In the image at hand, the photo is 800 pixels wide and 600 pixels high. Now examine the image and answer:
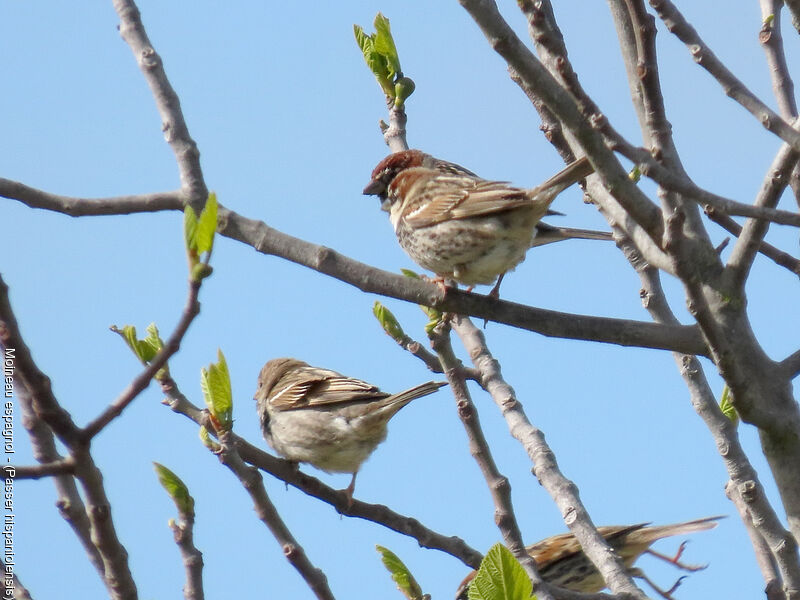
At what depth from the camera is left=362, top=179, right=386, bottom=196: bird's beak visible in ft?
22.5

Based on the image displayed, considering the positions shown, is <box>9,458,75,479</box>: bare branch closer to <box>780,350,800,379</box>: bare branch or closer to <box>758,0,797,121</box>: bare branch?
<box>780,350,800,379</box>: bare branch

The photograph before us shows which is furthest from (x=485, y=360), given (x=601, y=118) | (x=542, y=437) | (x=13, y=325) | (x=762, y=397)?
(x=13, y=325)

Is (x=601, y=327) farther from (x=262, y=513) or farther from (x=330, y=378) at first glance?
(x=330, y=378)

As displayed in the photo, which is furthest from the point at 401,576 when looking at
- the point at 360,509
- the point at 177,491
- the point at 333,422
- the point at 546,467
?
the point at 333,422

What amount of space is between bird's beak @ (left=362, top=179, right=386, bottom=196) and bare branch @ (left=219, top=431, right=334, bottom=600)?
4.13 meters

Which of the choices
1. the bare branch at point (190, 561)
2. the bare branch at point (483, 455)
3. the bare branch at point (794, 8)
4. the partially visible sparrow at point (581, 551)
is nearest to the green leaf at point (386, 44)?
the bare branch at point (483, 455)

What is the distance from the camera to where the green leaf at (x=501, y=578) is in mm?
2424

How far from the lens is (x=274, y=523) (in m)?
2.84

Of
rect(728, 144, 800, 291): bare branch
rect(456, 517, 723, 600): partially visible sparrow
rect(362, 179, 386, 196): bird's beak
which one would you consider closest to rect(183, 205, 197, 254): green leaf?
rect(728, 144, 800, 291): bare branch

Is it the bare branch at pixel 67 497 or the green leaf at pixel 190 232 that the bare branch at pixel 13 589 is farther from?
the green leaf at pixel 190 232

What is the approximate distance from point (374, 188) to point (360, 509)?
327cm

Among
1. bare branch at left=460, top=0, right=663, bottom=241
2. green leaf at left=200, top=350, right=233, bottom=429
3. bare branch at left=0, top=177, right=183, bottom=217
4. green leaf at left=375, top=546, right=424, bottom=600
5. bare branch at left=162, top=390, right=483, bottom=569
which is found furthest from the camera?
green leaf at left=375, top=546, right=424, bottom=600

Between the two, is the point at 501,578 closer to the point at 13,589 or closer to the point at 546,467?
the point at 13,589

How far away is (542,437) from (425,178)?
2385mm
